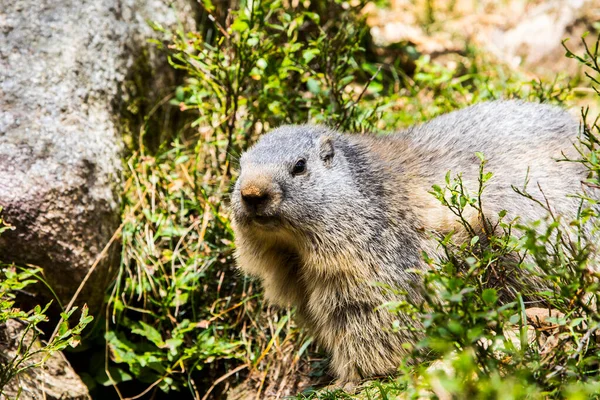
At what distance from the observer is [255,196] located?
4344 mm

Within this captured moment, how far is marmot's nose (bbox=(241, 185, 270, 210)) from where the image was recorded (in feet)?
14.2

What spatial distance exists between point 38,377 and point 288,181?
7.45 feet

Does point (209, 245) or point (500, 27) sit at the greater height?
point (500, 27)

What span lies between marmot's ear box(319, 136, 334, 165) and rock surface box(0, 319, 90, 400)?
2.34 m

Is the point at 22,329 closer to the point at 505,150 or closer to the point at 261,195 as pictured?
the point at 261,195

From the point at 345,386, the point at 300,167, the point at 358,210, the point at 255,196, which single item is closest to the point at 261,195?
the point at 255,196

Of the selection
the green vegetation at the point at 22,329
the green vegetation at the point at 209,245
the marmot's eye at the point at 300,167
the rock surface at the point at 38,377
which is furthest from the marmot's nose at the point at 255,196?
the rock surface at the point at 38,377

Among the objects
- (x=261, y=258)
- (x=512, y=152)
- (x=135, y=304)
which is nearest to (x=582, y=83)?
(x=512, y=152)

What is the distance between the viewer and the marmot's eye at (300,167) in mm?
4617

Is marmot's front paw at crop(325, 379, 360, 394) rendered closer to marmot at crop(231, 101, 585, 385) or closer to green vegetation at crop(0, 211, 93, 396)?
marmot at crop(231, 101, 585, 385)

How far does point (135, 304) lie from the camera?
5895mm

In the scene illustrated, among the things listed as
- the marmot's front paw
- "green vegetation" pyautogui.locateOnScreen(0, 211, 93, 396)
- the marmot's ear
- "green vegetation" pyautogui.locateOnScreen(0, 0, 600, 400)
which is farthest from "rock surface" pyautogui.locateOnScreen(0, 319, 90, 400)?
the marmot's ear

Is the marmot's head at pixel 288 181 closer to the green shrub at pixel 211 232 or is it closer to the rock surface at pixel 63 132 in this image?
the green shrub at pixel 211 232

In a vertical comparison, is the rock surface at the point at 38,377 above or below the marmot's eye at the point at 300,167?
below
